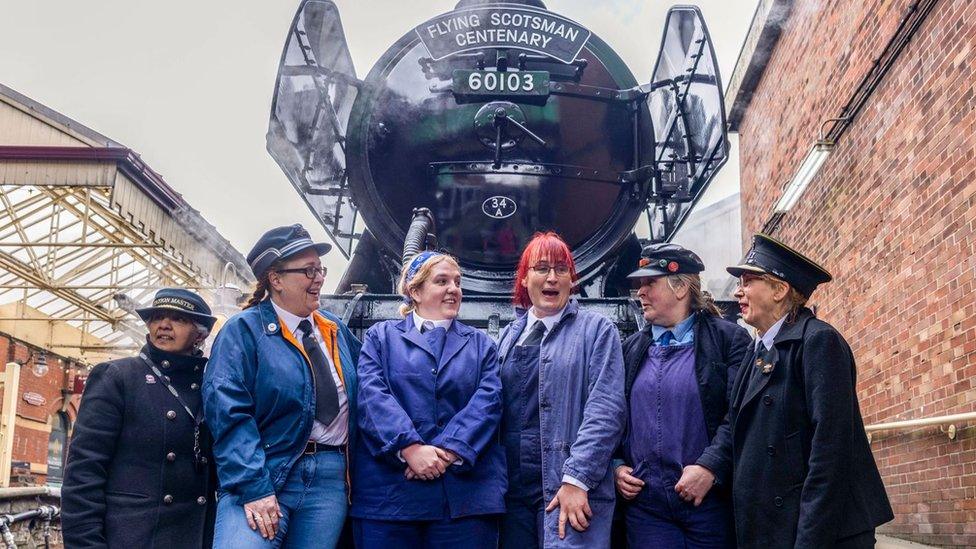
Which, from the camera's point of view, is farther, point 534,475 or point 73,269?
point 73,269

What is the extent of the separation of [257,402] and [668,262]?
144 cm

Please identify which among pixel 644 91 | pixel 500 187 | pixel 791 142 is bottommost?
pixel 500 187

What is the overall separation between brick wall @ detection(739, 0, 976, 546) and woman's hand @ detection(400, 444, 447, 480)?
3.22 m

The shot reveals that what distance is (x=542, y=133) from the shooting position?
16.4 ft

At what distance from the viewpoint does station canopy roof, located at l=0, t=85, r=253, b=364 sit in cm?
1344

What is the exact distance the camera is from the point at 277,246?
3162 millimetres

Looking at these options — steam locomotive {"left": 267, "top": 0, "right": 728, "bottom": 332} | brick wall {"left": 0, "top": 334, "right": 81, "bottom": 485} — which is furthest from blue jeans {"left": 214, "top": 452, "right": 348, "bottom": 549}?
brick wall {"left": 0, "top": 334, "right": 81, "bottom": 485}

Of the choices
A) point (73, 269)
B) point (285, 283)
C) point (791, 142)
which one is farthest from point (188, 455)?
point (73, 269)

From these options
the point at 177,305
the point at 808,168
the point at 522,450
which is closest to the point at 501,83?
the point at 177,305

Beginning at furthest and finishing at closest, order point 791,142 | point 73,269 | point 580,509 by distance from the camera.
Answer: point 73,269, point 791,142, point 580,509

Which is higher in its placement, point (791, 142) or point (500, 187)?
point (791, 142)

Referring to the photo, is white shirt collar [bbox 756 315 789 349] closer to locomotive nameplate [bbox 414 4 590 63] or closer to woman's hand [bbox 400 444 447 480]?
woman's hand [bbox 400 444 447 480]

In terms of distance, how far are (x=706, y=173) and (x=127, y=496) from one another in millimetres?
3550

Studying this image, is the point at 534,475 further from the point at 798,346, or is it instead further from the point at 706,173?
the point at 706,173
